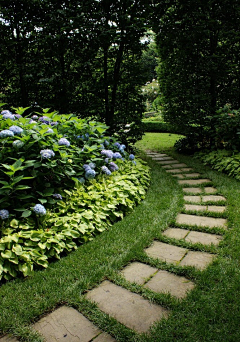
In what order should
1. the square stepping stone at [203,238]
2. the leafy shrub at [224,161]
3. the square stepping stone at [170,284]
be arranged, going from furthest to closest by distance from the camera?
the leafy shrub at [224,161] → the square stepping stone at [203,238] → the square stepping stone at [170,284]

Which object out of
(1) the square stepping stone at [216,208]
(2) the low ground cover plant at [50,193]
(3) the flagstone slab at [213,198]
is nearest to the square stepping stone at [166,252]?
(2) the low ground cover plant at [50,193]

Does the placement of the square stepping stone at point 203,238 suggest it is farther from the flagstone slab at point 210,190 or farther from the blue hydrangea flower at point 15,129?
the blue hydrangea flower at point 15,129

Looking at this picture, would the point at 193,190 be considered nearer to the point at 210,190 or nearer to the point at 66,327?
the point at 210,190

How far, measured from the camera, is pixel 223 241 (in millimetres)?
2215

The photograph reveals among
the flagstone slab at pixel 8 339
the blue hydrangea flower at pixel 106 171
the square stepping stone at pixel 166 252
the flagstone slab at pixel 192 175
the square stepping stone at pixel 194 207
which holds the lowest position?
the flagstone slab at pixel 8 339

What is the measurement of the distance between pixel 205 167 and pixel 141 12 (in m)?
3.29

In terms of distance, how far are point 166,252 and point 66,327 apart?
3.40 ft

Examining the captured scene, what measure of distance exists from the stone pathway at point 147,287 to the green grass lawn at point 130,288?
45mm

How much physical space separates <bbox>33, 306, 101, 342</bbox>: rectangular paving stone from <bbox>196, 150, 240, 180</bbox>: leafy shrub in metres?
3.50

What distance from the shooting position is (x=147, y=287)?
173 cm

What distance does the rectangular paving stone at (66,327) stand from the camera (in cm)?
136

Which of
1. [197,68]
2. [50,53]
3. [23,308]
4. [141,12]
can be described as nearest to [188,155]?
[197,68]

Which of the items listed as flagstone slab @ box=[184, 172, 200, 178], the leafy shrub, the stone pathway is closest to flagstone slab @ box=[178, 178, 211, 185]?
flagstone slab @ box=[184, 172, 200, 178]

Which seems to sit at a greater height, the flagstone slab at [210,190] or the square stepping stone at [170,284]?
the flagstone slab at [210,190]
